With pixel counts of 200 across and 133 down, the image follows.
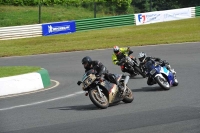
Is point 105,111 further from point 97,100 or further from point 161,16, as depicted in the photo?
point 161,16

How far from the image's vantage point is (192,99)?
44.3 feet

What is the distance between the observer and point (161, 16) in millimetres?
44750

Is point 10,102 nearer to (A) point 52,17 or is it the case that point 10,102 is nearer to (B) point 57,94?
(B) point 57,94

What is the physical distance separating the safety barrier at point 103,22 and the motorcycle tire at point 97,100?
27105 millimetres

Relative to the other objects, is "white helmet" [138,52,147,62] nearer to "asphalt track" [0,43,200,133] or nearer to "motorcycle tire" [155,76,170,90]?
"asphalt track" [0,43,200,133]

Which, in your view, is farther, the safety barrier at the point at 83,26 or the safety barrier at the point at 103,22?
the safety barrier at the point at 103,22

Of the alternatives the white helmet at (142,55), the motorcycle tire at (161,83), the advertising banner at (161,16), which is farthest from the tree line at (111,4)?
the motorcycle tire at (161,83)

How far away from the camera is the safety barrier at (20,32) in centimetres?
3666

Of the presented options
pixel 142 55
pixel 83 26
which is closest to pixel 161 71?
pixel 142 55

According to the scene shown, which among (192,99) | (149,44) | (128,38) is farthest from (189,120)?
(128,38)

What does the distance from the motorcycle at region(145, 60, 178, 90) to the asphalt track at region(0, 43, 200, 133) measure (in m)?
0.23

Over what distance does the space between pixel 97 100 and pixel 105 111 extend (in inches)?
15.3

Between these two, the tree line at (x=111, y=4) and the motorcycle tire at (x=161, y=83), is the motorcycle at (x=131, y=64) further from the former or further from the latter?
the tree line at (x=111, y=4)

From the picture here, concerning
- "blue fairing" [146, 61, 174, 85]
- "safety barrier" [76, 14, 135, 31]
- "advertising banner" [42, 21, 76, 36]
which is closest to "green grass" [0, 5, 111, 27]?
Result: "safety barrier" [76, 14, 135, 31]
